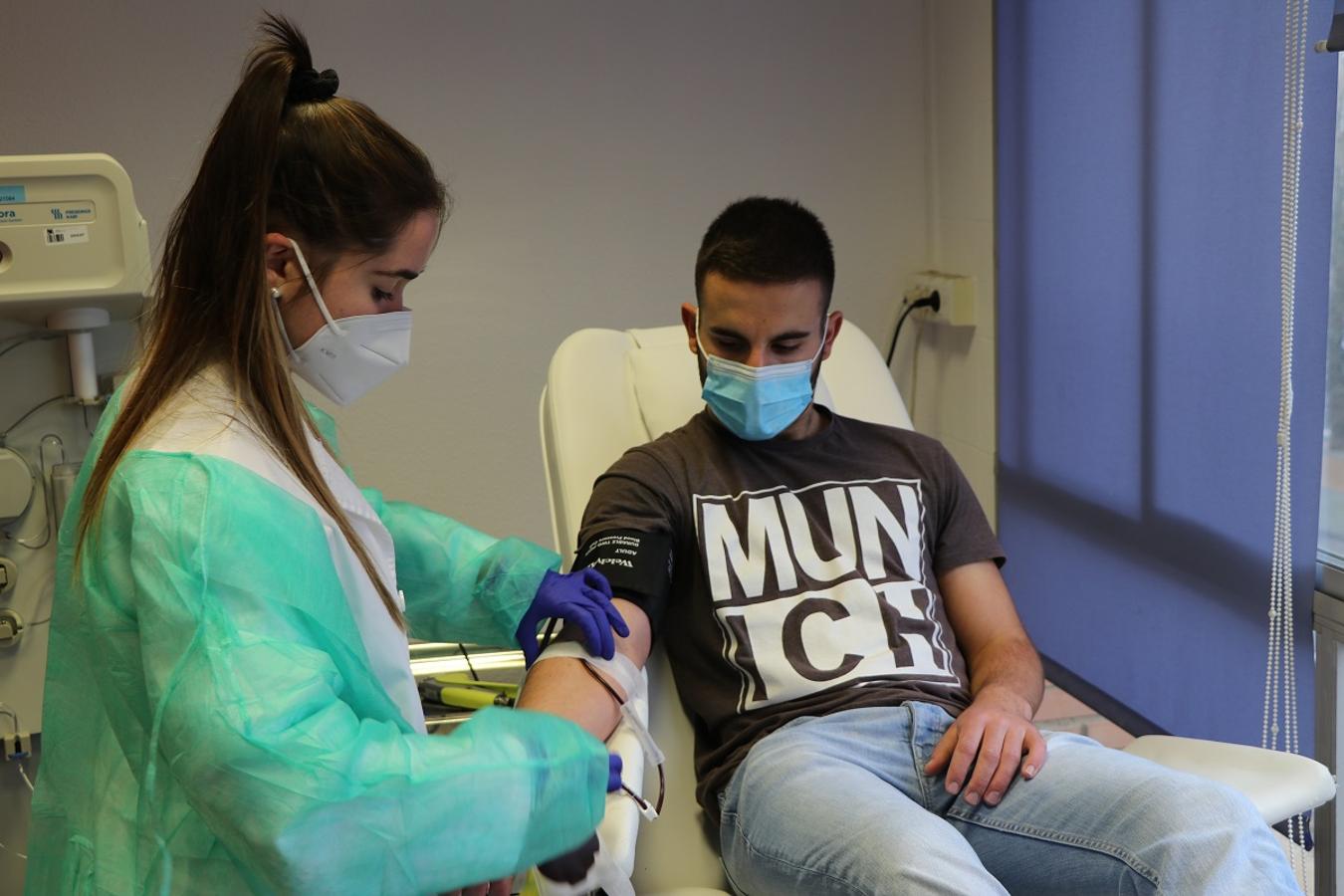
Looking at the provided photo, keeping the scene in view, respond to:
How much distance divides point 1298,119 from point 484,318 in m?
1.79

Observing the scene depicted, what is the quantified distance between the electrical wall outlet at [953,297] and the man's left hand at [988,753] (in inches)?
62.0

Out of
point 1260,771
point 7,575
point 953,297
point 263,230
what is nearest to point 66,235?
point 7,575

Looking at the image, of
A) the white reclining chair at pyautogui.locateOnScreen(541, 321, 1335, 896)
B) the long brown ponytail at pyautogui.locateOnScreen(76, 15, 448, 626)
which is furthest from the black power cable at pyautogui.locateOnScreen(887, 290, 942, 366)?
the long brown ponytail at pyautogui.locateOnScreen(76, 15, 448, 626)

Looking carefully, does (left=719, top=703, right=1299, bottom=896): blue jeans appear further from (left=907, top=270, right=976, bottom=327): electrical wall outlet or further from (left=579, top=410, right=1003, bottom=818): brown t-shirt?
(left=907, top=270, right=976, bottom=327): electrical wall outlet

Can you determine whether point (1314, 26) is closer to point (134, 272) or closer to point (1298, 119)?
point (1298, 119)

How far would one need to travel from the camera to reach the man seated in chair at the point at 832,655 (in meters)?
1.46

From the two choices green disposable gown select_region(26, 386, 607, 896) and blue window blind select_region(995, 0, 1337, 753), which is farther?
blue window blind select_region(995, 0, 1337, 753)

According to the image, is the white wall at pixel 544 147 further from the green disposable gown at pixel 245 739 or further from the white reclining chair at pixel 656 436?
the green disposable gown at pixel 245 739

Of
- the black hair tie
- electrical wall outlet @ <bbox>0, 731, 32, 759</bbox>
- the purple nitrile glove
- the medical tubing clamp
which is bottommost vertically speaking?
electrical wall outlet @ <bbox>0, 731, 32, 759</bbox>

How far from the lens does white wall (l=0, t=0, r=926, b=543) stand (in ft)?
9.44

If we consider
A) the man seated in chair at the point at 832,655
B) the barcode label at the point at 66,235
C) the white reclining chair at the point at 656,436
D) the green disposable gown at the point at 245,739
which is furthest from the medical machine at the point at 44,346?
the green disposable gown at the point at 245,739

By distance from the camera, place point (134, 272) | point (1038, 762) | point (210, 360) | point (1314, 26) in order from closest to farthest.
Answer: point (210, 360), point (1038, 762), point (1314, 26), point (134, 272)

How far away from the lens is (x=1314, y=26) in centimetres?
187

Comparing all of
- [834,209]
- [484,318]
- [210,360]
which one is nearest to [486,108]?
[484,318]
